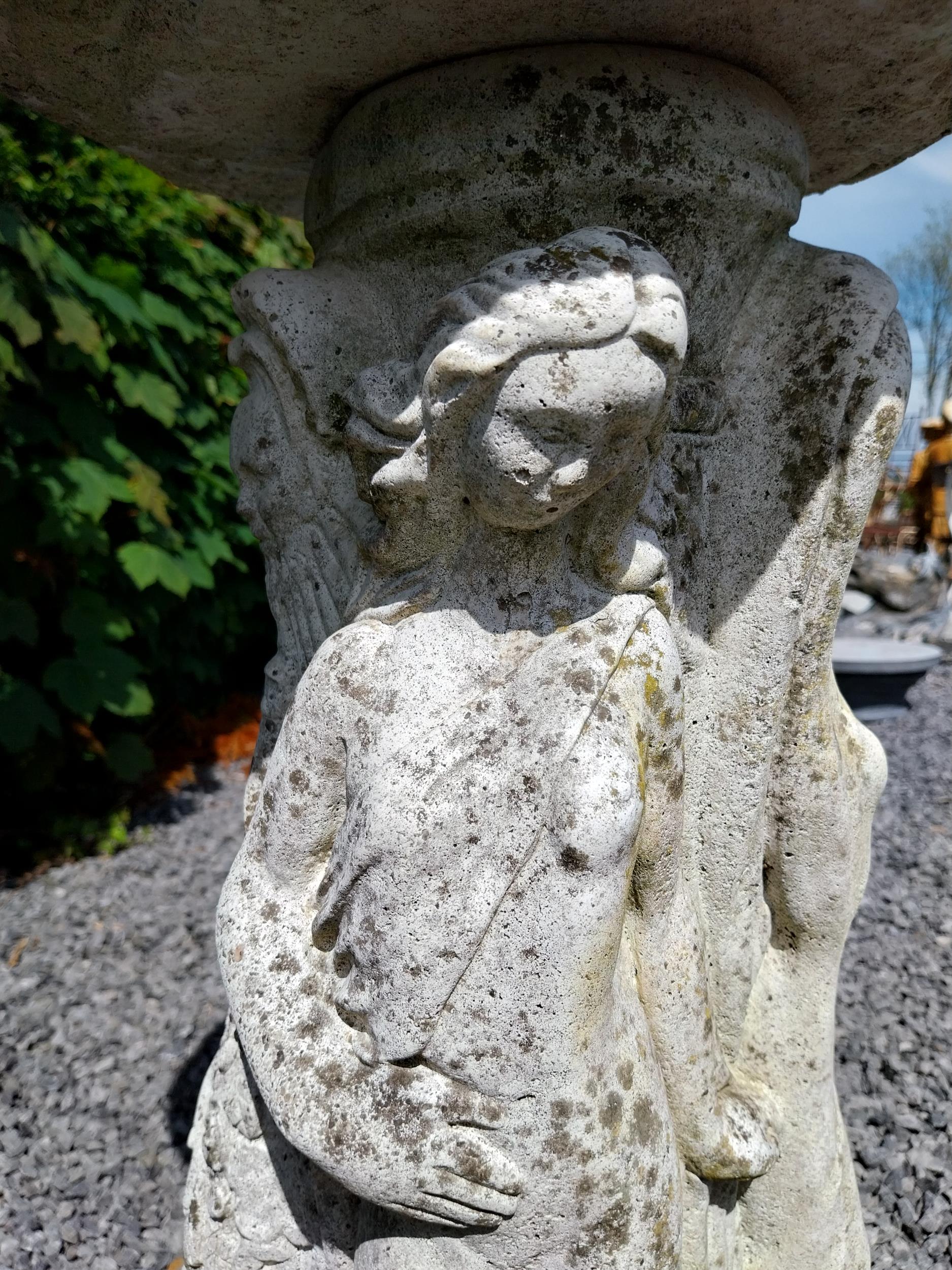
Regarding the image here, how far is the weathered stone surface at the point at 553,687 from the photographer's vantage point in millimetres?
1365

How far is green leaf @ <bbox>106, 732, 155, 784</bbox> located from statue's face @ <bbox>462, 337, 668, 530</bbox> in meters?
3.97

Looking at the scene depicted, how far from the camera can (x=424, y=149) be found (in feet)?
5.10

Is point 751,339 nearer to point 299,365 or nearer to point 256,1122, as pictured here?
point 299,365

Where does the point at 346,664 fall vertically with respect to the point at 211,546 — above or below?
above

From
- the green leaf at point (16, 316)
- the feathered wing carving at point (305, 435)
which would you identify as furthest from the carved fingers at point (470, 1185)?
the green leaf at point (16, 316)

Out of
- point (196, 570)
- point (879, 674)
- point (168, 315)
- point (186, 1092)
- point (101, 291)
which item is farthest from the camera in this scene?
point (879, 674)

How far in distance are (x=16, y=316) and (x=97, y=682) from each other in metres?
1.63

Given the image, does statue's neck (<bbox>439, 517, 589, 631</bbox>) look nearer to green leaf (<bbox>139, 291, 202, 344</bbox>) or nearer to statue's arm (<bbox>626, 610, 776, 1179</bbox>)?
statue's arm (<bbox>626, 610, 776, 1179</bbox>)

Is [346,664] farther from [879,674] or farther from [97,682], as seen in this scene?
[879,674]

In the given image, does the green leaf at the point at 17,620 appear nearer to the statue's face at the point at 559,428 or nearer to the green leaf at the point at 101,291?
the green leaf at the point at 101,291

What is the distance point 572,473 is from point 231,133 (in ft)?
3.56

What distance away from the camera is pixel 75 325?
3793mm

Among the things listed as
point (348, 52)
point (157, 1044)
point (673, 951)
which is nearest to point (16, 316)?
point (348, 52)

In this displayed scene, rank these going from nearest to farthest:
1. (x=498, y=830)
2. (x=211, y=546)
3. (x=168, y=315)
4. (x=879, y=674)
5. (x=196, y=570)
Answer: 1. (x=498, y=830)
2. (x=168, y=315)
3. (x=196, y=570)
4. (x=211, y=546)
5. (x=879, y=674)
